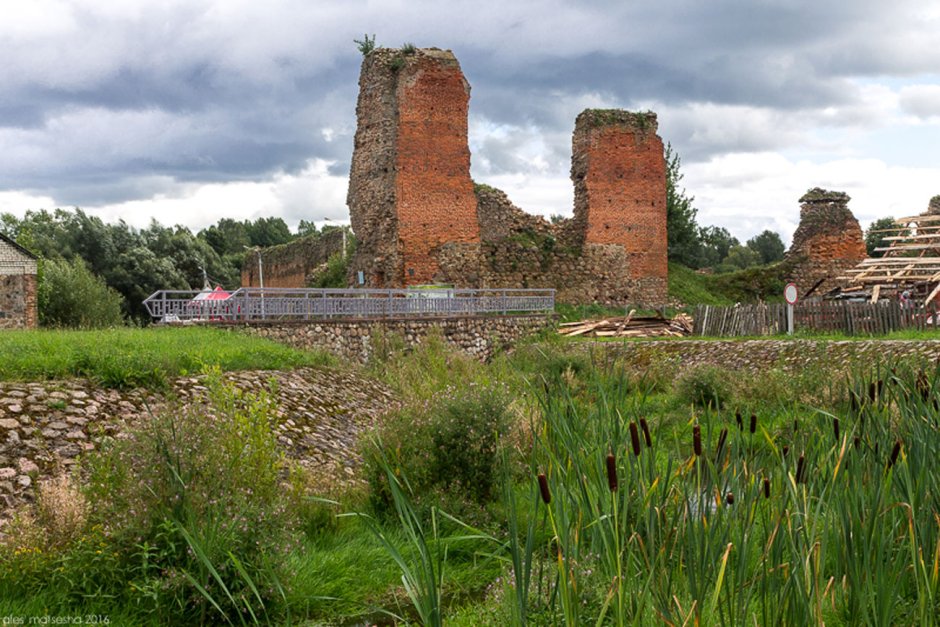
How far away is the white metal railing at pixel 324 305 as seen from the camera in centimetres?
1620

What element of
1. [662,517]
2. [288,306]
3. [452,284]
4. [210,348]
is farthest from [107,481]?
[452,284]

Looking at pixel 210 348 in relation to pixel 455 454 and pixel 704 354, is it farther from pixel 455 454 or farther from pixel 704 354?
pixel 704 354

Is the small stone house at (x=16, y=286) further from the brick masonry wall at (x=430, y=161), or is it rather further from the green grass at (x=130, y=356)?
the green grass at (x=130, y=356)

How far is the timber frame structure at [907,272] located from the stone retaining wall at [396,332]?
324 inches

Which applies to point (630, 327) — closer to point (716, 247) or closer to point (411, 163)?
point (411, 163)

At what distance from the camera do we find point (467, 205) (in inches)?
1051

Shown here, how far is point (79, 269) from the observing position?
34.9 meters

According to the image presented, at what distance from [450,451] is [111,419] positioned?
12.0ft

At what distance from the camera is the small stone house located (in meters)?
25.4

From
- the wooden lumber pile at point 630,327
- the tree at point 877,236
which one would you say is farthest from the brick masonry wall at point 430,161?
the tree at point 877,236

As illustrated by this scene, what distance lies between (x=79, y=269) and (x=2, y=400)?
2907 cm

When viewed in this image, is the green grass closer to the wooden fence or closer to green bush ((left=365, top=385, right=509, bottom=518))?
green bush ((left=365, top=385, right=509, bottom=518))

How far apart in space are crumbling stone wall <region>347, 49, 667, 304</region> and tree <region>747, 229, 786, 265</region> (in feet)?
170

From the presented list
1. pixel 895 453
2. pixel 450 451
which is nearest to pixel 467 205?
pixel 450 451
